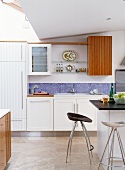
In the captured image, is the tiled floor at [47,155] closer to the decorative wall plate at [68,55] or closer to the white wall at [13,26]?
the decorative wall plate at [68,55]

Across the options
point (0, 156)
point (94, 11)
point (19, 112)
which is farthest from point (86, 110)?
point (0, 156)

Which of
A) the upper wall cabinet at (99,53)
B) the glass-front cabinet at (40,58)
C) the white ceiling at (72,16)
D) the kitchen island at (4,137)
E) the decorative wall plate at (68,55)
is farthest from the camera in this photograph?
the decorative wall plate at (68,55)

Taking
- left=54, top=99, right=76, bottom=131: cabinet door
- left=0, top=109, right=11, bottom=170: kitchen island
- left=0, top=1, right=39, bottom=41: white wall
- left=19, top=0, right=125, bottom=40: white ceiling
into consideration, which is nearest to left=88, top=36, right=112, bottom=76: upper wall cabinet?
left=19, top=0, right=125, bottom=40: white ceiling

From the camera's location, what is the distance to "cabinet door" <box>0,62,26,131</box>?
→ 21.0 ft

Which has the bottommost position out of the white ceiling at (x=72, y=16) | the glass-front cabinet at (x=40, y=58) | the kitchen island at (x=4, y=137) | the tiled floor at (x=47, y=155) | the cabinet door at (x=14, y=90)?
the tiled floor at (x=47, y=155)

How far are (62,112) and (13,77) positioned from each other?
55.1 inches

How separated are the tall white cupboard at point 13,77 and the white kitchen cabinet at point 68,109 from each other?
0.81m

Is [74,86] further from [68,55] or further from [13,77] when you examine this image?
[13,77]

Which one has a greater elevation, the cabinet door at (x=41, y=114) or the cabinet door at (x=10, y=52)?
the cabinet door at (x=10, y=52)

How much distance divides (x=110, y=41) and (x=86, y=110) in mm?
1746

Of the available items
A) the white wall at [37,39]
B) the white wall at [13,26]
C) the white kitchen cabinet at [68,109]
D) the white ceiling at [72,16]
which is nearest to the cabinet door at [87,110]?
the white kitchen cabinet at [68,109]

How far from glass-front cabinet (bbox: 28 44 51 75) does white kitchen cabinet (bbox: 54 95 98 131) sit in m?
0.83

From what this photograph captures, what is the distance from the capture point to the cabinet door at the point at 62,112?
21.5 feet

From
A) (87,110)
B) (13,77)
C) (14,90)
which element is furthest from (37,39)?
(87,110)
